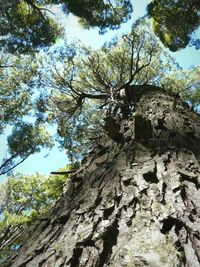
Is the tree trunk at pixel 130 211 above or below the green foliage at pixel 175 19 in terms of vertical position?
below

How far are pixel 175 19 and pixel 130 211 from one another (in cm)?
1245

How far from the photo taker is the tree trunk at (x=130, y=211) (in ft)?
4.50

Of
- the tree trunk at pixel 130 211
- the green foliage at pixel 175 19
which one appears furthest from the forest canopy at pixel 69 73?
the tree trunk at pixel 130 211

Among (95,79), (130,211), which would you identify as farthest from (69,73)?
(130,211)

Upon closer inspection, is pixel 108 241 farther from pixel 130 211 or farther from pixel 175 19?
pixel 175 19

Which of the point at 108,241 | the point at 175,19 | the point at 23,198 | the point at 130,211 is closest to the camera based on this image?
the point at 108,241

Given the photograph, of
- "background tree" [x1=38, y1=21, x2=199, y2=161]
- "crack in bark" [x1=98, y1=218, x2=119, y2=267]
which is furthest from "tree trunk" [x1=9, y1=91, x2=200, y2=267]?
"background tree" [x1=38, y1=21, x2=199, y2=161]

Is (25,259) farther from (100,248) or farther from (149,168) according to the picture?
(149,168)

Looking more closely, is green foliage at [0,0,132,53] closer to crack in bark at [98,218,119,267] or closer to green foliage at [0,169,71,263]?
green foliage at [0,169,71,263]

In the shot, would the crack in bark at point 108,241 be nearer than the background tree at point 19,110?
Yes

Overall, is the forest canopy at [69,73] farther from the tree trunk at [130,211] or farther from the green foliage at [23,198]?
the tree trunk at [130,211]

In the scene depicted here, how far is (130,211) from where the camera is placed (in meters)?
1.69

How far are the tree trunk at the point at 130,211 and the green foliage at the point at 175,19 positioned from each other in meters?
11.1

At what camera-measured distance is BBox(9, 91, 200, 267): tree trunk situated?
1.37 m
